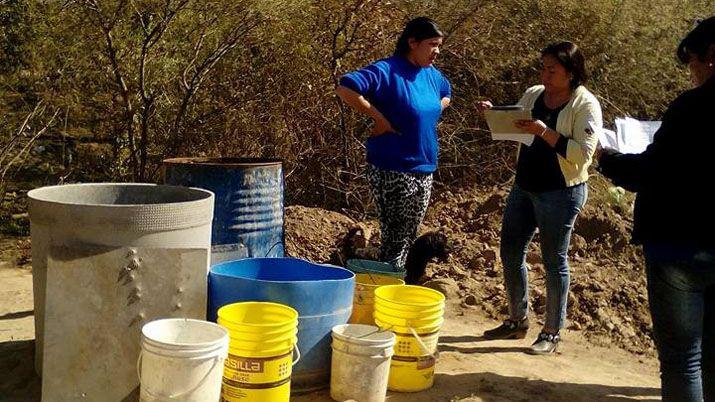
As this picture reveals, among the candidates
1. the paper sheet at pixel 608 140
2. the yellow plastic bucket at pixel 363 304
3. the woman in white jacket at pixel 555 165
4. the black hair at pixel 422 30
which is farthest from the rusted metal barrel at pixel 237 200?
the paper sheet at pixel 608 140

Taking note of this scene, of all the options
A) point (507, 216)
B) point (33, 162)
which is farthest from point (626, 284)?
point (33, 162)

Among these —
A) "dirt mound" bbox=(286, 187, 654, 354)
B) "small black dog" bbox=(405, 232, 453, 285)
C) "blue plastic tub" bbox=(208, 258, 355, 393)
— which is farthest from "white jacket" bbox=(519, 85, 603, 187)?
"dirt mound" bbox=(286, 187, 654, 354)

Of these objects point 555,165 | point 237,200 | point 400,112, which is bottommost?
point 237,200

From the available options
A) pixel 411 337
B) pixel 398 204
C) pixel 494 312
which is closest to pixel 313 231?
pixel 494 312

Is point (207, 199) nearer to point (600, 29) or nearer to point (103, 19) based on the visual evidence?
point (103, 19)

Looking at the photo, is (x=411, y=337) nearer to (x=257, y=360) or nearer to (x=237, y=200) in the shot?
(x=257, y=360)

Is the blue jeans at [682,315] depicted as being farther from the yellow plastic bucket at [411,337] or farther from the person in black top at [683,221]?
the yellow plastic bucket at [411,337]

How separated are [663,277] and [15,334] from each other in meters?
3.58

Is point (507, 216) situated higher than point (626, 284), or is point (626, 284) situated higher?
point (507, 216)

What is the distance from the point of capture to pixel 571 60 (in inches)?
161

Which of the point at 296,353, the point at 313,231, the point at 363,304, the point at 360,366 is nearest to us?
the point at 360,366

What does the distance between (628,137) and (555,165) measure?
29.1 inches

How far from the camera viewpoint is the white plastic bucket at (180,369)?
2.95m

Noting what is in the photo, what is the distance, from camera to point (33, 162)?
7.96 metres
